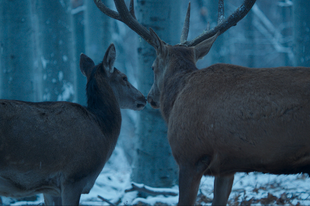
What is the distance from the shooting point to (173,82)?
445 centimetres

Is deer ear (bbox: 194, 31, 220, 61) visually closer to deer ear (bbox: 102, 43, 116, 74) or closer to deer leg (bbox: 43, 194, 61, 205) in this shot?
deer ear (bbox: 102, 43, 116, 74)

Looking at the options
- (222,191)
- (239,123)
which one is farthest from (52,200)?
(239,123)

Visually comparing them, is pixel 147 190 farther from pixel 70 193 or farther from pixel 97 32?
pixel 97 32

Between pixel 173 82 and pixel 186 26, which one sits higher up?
pixel 186 26

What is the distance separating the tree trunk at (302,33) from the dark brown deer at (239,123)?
15.8ft

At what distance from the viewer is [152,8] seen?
6.01 metres

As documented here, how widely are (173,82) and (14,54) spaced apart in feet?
11.6

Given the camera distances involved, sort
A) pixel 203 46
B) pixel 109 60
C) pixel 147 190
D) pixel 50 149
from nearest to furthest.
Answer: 1. pixel 50 149
2. pixel 109 60
3. pixel 203 46
4. pixel 147 190

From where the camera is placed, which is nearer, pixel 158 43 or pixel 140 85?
pixel 158 43

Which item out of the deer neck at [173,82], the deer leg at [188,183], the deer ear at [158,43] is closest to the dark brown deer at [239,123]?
the deer leg at [188,183]

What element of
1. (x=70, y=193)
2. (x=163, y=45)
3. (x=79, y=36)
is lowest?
(x=70, y=193)

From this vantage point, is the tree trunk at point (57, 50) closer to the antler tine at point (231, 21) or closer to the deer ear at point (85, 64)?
the deer ear at point (85, 64)

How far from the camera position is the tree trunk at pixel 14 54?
6168 millimetres

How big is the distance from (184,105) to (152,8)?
2917mm
